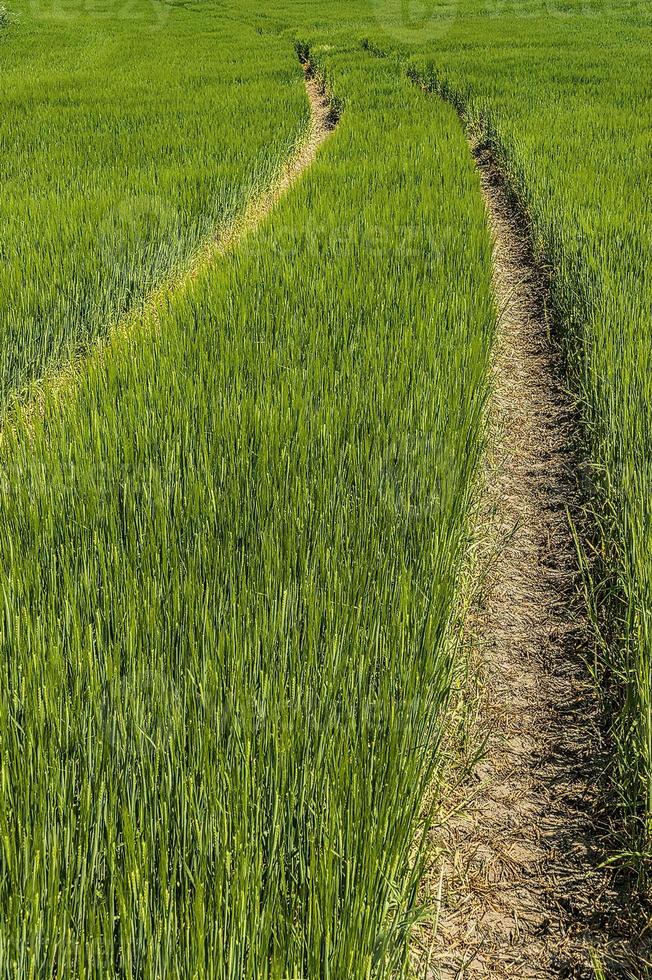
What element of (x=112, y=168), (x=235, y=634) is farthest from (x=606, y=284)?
(x=112, y=168)

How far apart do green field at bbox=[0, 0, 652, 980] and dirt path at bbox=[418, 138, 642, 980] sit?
100 millimetres

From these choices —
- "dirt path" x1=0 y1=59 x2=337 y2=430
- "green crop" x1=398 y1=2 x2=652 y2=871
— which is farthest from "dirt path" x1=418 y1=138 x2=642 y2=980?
"dirt path" x1=0 y1=59 x2=337 y2=430

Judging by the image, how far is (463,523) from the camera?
228 cm

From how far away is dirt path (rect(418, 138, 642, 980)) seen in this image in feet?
4.76

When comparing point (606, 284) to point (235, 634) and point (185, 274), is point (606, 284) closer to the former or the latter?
point (185, 274)

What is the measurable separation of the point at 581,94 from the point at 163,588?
9.91 m

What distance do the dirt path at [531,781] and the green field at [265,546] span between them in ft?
0.33

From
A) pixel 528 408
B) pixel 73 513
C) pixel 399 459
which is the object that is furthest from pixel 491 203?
pixel 73 513

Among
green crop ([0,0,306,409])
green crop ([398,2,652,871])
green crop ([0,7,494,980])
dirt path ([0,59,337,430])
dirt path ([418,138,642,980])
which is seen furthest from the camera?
green crop ([0,0,306,409])

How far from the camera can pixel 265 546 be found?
6.14 feet

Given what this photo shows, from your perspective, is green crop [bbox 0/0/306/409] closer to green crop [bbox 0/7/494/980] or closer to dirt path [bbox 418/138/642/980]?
green crop [bbox 0/7/494/980]

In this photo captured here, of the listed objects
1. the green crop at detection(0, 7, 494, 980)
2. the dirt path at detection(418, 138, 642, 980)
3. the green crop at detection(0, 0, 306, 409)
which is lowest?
the dirt path at detection(418, 138, 642, 980)

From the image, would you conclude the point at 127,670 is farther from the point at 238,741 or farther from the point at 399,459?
the point at 399,459

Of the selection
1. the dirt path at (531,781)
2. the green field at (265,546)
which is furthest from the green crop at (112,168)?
the dirt path at (531,781)
